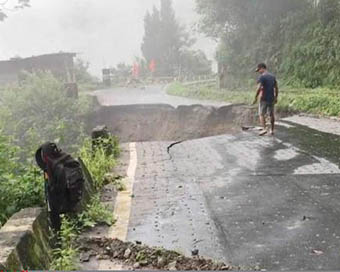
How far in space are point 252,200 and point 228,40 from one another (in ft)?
94.0

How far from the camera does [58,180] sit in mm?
5125

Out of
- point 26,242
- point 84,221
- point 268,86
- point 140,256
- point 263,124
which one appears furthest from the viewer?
point 263,124

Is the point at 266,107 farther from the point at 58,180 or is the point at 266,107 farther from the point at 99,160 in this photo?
the point at 58,180

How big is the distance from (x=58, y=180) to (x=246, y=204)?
272 centimetres

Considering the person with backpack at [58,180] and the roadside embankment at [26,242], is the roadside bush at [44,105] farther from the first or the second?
the roadside embankment at [26,242]

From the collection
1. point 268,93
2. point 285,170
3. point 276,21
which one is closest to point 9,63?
point 276,21

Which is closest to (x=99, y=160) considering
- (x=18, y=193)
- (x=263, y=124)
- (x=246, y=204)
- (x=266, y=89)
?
(x=18, y=193)

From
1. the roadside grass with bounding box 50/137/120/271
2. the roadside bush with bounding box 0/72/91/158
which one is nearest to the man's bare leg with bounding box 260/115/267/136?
the roadside grass with bounding box 50/137/120/271

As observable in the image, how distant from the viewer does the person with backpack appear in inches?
202

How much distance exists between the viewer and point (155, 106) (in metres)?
26.7

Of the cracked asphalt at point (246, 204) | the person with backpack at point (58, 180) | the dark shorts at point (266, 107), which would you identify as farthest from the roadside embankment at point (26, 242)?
the dark shorts at point (266, 107)

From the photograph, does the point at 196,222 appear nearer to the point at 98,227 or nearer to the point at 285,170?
the point at 98,227

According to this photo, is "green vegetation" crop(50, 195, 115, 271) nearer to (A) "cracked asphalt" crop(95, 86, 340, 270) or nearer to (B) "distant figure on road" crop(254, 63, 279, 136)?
(A) "cracked asphalt" crop(95, 86, 340, 270)

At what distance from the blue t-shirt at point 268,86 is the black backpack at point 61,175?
8.08 m
